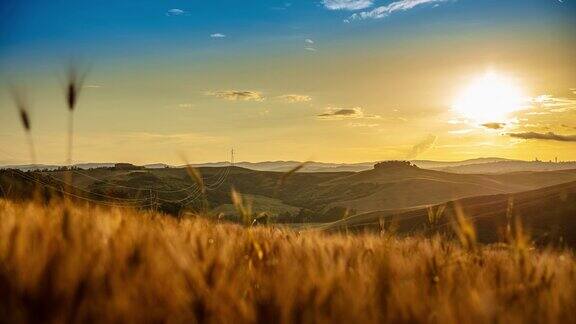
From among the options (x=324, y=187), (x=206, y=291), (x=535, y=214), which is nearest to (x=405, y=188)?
(x=324, y=187)

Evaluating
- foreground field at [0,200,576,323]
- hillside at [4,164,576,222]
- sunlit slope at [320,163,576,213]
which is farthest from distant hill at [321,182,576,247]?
sunlit slope at [320,163,576,213]

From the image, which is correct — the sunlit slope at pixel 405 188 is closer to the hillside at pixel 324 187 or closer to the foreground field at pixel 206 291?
the hillside at pixel 324 187

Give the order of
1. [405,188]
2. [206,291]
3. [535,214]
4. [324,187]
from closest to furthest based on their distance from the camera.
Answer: [206,291] < [535,214] < [405,188] < [324,187]

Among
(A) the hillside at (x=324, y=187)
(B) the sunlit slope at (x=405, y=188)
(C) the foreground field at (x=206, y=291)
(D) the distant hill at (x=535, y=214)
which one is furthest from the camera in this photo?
(B) the sunlit slope at (x=405, y=188)

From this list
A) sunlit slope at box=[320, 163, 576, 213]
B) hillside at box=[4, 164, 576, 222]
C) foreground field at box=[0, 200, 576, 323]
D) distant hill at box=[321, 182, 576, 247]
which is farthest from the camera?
sunlit slope at box=[320, 163, 576, 213]

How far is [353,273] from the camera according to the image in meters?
1.92

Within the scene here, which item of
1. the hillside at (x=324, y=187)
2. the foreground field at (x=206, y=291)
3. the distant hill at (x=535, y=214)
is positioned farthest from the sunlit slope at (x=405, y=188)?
the foreground field at (x=206, y=291)

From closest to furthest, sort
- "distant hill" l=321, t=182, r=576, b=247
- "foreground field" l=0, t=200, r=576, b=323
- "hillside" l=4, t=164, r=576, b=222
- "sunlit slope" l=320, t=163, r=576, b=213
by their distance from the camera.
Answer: "foreground field" l=0, t=200, r=576, b=323
"distant hill" l=321, t=182, r=576, b=247
"hillside" l=4, t=164, r=576, b=222
"sunlit slope" l=320, t=163, r=576, b=213

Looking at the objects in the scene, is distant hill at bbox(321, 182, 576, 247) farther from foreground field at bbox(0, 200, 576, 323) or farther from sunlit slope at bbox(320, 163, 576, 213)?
sunlit slope at bbox(320, 163, 576, 213)

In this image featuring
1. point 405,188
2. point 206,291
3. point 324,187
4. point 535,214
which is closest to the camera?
point 206,291

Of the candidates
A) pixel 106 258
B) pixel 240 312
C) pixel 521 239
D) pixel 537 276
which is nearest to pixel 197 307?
pixel 240 312

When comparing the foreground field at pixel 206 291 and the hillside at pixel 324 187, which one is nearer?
the foreground field at pixel 206 291

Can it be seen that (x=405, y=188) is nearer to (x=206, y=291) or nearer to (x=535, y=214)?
(x=535, y=214)

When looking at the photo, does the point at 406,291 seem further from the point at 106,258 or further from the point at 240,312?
the point at 106,258
